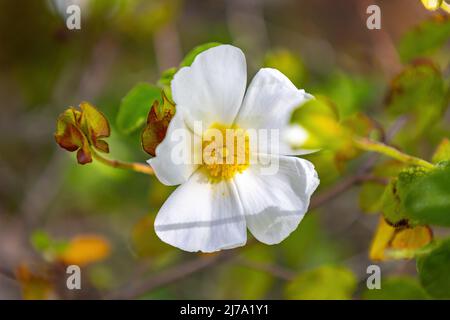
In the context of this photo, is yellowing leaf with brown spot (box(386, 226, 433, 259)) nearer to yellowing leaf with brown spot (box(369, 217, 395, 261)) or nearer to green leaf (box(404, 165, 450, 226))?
yellowing leaf with brown spot (box(369, 217, 395, 261))

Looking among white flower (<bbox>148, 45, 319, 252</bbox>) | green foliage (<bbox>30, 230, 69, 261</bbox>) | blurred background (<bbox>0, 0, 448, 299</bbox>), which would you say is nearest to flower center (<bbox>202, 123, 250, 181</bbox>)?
white flower (<bbox>148, 45, 319, 252</bbox>)

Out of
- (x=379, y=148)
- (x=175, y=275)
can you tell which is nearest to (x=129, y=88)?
(x=175, y=275)

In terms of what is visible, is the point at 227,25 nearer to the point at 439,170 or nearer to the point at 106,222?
the point at 106,222

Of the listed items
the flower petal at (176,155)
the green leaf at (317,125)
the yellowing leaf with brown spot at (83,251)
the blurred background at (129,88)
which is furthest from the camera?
the blurred background at (129,88)

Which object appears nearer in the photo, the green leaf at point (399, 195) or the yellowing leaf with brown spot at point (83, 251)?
the green leaf at point (399, 195)

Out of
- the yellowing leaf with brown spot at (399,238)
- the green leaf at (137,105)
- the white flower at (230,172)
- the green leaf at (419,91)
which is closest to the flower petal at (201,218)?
the white flower at (230,172)

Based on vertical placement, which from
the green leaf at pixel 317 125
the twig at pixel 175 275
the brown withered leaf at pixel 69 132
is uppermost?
the brown withered leaf at pixel 69 132

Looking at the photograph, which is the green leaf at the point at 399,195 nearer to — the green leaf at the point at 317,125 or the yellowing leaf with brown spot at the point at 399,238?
the yellowing leaf with brown spot at the point at 399,238
